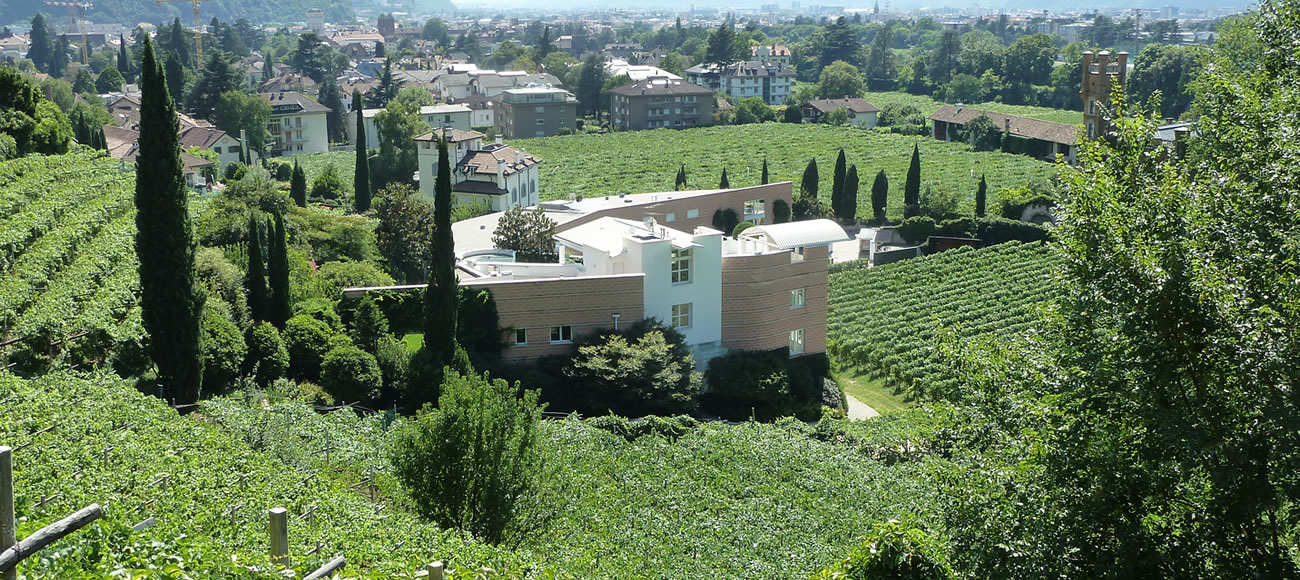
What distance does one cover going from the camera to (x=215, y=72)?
75.5 metres

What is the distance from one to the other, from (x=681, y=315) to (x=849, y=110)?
203 feet

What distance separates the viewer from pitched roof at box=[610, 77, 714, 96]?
3516 inches

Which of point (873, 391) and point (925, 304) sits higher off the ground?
point (925, 304)

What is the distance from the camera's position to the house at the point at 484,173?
158ft

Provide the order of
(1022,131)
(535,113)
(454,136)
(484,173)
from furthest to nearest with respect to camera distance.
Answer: (535,113) < (1022,131) < (454,136) < (484,173)

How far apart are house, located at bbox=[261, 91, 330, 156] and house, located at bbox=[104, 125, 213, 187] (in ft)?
37.8

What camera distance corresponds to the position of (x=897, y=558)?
30.6 feet

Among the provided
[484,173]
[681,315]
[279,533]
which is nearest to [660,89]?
[484,173]

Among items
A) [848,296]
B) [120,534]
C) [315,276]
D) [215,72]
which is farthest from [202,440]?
[215,72]

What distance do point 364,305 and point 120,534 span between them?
19659 mm

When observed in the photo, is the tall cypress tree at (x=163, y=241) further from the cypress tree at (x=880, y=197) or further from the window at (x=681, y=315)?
the cypress tree at (x=880, y=197)

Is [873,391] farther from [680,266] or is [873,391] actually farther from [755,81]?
[755,81]

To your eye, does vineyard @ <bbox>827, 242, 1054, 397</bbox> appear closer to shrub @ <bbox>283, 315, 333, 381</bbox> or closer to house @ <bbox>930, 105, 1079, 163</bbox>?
shrub @ <bbox>283, 315, 333, 381</bbox>

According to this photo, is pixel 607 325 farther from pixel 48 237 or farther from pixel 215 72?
pixel 215 72
